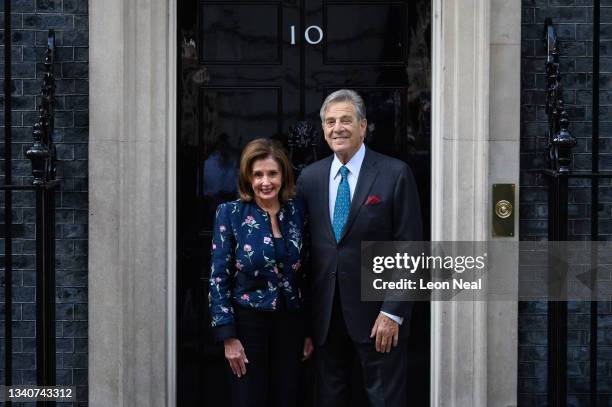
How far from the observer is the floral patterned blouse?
13.2 ft

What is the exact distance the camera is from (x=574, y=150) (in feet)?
16.2

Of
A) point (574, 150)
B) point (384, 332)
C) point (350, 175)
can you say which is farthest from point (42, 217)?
point (574, 150)

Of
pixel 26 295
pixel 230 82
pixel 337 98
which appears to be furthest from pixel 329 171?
pixel 26 295

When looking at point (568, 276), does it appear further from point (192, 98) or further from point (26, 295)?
point (26, 295)

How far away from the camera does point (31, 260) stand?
16.2ft

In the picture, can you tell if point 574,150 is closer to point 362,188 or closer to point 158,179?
point 362,188

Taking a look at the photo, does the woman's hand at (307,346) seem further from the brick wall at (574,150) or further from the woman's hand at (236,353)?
the brick wall at (574,150)

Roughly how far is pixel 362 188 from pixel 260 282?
66cm

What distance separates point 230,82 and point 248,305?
1.57m

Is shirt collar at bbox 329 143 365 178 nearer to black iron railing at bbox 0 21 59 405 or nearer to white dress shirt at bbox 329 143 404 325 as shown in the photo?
white dress shirt at bbox 329 143 404 325

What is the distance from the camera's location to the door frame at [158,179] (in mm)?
4785

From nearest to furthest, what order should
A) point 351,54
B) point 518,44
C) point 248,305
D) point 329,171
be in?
point 248,305
point 329,171
point 518,44
point 351,54

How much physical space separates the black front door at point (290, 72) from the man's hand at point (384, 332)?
43.1 inches

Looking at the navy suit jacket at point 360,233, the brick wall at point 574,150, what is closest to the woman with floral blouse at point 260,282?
the navy suit jacket at point 360,233
